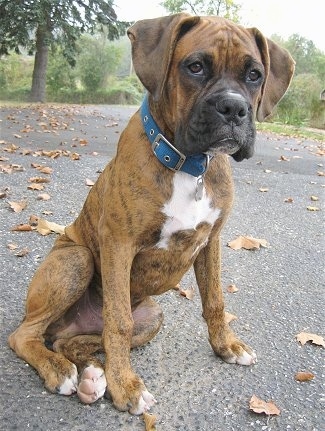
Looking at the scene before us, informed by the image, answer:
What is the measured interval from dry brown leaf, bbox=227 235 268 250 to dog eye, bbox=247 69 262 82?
258 centimetres

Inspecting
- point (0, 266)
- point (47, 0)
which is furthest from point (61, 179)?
point (47, 0)

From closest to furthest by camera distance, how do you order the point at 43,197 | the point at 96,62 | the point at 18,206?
the point at 18,206, the point at 43,197, the point at 96,62

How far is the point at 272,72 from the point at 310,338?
171 centimetres

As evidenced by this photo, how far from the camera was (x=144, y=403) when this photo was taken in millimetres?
2391

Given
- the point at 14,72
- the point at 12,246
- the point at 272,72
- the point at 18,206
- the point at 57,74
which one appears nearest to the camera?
the point at 272,72

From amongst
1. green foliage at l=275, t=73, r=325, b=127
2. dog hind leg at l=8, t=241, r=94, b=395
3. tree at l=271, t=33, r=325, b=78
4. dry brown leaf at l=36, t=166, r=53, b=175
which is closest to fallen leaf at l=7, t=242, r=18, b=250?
dog hind leg at l=8, t=241, r=94, b=395

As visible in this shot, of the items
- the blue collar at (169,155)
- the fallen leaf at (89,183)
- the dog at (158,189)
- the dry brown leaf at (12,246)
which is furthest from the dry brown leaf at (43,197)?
the blue collar at (169,155)

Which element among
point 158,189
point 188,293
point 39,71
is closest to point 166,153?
point 158,189

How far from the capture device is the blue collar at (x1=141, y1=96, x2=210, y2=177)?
8.22 ft

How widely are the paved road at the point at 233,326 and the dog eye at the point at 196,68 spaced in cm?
157

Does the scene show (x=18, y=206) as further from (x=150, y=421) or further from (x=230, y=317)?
(x=150, y=421)

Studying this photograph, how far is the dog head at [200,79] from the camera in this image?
7.89 ft

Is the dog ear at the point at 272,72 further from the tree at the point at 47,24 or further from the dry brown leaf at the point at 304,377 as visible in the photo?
the tree at the point at 47,24

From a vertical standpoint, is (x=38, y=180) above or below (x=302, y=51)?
above
